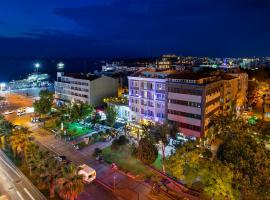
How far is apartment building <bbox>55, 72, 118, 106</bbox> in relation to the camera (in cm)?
8762

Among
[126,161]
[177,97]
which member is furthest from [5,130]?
[177,97]

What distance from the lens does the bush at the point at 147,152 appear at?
151 feet

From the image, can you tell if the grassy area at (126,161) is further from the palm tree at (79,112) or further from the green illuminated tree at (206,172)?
the palm tree at (79,112)

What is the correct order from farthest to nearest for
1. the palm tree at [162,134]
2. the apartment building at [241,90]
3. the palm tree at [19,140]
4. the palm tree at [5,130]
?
the apartment building at [241,90]
the palm tree at [5,130]
the palm tree at [162,134]
the palm tree at [19,140]

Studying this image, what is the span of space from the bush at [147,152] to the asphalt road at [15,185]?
694 inches

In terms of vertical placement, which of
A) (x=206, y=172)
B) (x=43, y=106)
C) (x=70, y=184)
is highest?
(x=43, y=106)

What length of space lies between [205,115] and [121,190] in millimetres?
27085

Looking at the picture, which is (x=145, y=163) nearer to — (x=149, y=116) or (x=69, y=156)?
(x=69, y=156)

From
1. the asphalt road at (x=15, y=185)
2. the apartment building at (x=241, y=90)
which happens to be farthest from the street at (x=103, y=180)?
the apartment building at (x=241, y=90)

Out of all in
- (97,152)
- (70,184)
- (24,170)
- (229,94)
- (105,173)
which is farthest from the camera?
(229,94)

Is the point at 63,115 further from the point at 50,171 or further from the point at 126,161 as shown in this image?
the point at 50,171

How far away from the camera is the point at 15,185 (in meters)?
42.6

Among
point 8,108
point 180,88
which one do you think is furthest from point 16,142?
point 8,108

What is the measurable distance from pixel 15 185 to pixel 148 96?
3754 centimetres
